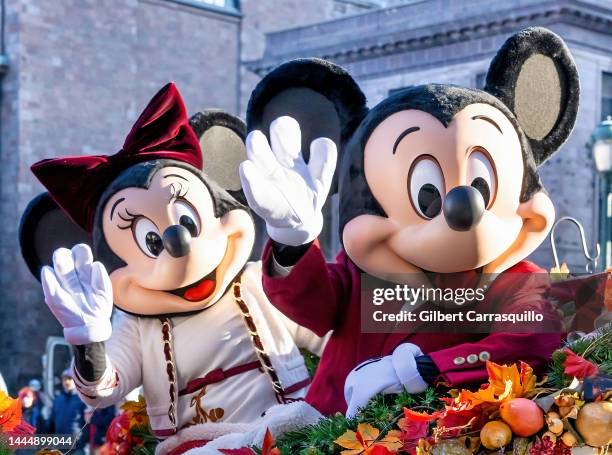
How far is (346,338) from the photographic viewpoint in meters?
3.66

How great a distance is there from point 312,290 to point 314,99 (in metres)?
0.75

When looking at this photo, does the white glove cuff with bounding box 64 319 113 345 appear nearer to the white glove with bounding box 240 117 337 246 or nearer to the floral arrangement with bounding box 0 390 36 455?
the floral arrangement with bounding box 0 390 36 455

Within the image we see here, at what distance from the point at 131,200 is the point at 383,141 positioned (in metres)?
1.19

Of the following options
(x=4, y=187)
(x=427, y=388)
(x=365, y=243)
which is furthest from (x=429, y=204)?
(x=4, y=187)

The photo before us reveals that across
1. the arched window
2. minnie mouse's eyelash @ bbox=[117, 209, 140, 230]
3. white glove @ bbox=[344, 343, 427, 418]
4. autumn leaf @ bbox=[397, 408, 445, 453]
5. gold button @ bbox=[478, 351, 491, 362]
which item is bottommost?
autumn leaf @ bbox=[397, 408, 445, 453]

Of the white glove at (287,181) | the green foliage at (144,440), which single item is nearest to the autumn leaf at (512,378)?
the white glove at (287,181)

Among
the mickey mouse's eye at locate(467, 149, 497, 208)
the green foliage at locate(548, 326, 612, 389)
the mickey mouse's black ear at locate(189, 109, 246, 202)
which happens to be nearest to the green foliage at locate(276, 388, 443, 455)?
the green foliage at locate(548, 326, 612, 389)

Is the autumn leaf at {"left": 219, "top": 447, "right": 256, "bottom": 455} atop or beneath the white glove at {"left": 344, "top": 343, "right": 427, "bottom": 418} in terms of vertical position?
beneath

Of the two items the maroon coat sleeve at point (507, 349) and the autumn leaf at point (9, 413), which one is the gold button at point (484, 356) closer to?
the maroon coat sleeve at point (507, 349)

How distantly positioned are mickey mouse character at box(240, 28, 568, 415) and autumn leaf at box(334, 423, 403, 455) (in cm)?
22

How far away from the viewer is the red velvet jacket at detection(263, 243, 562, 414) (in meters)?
3.12

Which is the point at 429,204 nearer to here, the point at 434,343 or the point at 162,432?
the point at 434,343

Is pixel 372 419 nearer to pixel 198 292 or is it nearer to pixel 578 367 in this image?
pixel 578 367

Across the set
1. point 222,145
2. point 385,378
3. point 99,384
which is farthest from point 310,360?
point 385,378
